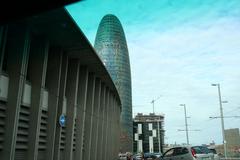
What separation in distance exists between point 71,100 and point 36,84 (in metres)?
5.05

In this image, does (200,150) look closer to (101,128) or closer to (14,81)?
(14,81)

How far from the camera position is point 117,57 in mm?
121375

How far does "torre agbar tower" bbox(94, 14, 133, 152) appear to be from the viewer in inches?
4813

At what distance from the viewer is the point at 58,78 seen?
17719 mm

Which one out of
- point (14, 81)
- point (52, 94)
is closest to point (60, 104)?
point (52, 94)

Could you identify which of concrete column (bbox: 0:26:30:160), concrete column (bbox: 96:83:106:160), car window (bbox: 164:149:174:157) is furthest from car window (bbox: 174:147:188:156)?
concrete column (bbox: 96:83:106:160)

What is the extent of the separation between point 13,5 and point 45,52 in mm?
9662

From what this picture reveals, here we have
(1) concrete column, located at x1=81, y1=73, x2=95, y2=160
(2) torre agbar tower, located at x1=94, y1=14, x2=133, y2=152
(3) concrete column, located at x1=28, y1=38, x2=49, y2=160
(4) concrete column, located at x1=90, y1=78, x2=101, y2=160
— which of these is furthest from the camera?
(2) torre agbar tower, located at x1=94, y1=14, x2=133, y2=152

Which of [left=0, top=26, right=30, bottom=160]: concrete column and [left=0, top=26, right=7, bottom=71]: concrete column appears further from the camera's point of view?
[left=0, top=26, right=30, bottom=160]: concrete column

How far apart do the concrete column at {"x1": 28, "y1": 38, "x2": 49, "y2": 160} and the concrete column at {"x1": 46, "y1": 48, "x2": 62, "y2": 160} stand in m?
1.71

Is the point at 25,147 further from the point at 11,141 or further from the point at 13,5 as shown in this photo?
the point at 13,5

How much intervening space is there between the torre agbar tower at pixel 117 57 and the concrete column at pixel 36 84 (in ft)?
341

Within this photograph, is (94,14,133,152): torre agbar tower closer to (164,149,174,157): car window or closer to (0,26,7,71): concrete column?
(164,149,174,157): car window

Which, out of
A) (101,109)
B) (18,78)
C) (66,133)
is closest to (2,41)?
(18,78)
